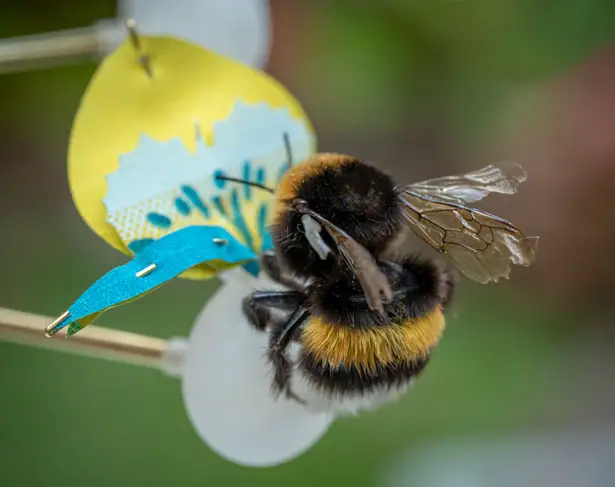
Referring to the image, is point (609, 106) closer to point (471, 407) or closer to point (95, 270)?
point (471, 407)

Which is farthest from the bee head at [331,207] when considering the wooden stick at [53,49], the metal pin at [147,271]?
the wooden stick at [53,49]

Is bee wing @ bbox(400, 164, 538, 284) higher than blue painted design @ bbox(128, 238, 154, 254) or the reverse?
higher

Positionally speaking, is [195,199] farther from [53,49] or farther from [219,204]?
[53,49]

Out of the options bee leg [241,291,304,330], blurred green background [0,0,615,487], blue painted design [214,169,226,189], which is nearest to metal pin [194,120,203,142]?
blue painted design [214,169,226,189]

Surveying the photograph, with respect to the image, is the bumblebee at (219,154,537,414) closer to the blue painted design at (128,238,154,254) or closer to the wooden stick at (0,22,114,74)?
the blue painted design at (128,238,154,254)

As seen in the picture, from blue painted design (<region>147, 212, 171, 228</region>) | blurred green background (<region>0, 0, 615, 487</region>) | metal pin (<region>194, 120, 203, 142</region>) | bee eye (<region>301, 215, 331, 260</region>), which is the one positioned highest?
bee eye (<region>301, 215, 331, 260</region>)

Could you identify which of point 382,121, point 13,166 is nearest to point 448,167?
point 382,121

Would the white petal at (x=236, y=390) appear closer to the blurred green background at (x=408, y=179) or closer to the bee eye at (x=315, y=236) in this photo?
the bee eye at (x=315, y=236)
